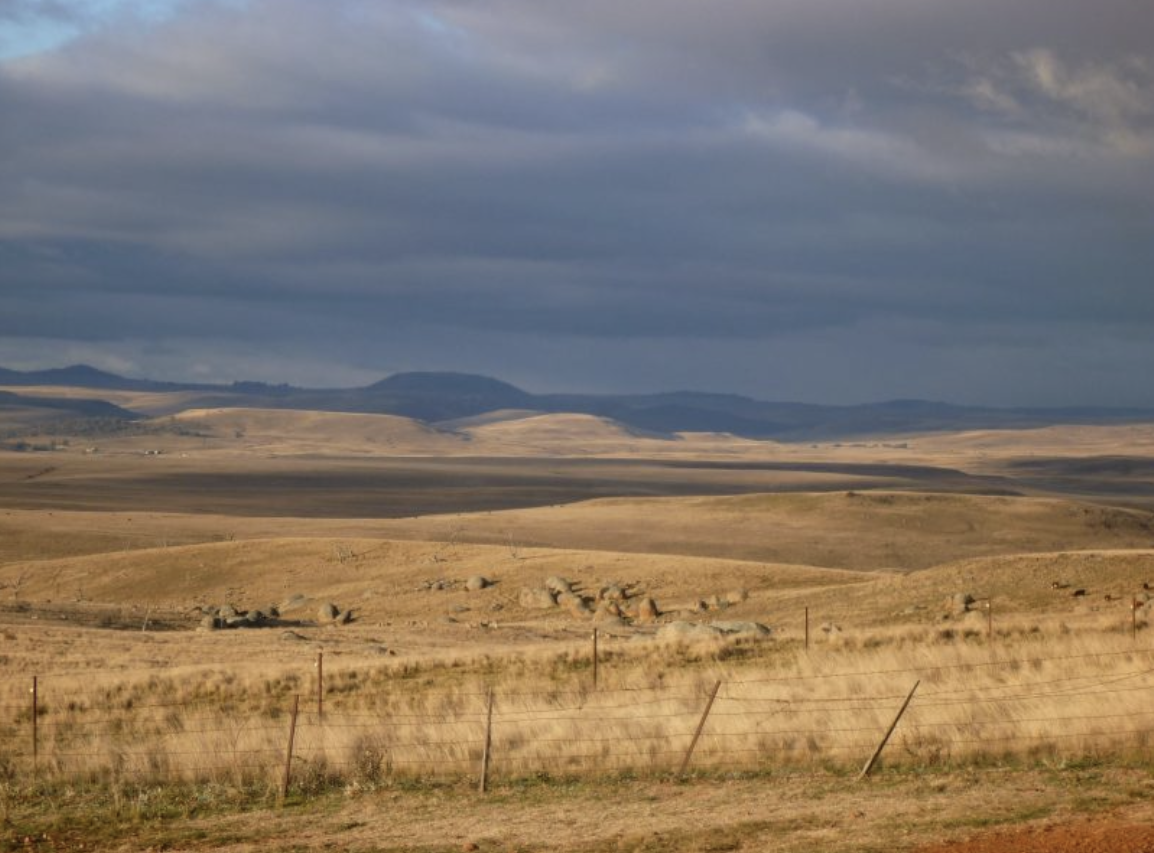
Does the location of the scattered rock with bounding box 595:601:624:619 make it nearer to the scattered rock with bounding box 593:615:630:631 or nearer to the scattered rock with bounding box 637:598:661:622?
the scattered rock with bounding box 593:615:630:631

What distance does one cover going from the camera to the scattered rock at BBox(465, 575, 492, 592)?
1823 inches

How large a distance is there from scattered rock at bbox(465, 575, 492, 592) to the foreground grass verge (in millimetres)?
30096

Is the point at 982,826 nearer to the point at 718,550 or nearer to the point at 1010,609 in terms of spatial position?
the point at 1010,609

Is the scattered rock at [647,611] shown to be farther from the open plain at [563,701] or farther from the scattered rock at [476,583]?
the scattered rock at [476,583]

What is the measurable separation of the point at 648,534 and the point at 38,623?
38.3 metres

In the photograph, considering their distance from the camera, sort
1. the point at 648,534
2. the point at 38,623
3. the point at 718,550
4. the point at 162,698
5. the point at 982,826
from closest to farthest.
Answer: the point at 982,826 → the point at 162,698 → the point at 38,623 → the point at 718,550 → the point at 648,534

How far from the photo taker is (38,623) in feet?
120

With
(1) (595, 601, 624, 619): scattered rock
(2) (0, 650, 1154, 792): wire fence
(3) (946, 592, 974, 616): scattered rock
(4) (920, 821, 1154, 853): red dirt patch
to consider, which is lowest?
→ (1) (595, 601, 624, 619): scattered rock

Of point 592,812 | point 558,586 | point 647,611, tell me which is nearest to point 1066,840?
point 592,812

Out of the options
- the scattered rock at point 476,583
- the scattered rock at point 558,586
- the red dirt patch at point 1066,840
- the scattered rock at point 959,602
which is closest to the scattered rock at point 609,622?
the scattered rock at point 558,586

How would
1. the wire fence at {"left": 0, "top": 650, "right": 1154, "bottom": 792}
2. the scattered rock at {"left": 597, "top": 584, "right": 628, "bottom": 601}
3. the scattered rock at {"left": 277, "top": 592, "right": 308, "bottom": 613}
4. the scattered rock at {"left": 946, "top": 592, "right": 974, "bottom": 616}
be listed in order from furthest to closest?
1. the scattered rock at {"left": 277, "top": 592, "right": 308, "bottom": 613}
2. the scattered rock at {"left": 597, "top": 584, "right": 628, "bottom": 601}
3. the scattered rock at {"left": 946, "top": 592, "right": 974, "bottom": 616}
4. the wire fence at {"left": 0, "top": 650, "right": 1154, "bottom": 792}

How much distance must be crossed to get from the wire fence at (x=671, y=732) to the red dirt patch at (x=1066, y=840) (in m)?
3.03

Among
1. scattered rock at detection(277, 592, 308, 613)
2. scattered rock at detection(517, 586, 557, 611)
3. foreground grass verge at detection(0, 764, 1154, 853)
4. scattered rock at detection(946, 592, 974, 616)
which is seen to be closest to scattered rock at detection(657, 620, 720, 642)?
scattered rock at detection(946, 592, 974, 616)

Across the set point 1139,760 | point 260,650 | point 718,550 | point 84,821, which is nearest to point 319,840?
point 84,821
